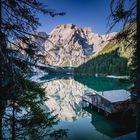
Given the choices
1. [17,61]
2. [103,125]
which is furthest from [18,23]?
[103,125]

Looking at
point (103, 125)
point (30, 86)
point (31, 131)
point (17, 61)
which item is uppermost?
point (17, 61)

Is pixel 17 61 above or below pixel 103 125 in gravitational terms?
above

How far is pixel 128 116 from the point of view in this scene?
42.0 metres

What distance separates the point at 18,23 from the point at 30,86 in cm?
374

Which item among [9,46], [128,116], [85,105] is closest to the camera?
[9,46]

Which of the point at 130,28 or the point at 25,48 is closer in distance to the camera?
the point at 130,28

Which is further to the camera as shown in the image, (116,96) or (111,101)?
(116,96)

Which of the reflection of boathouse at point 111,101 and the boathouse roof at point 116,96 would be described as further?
the boathouse roof at point 116,96

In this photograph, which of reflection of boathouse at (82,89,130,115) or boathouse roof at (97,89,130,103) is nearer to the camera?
reflection of boathouse at (82,89,130,115)

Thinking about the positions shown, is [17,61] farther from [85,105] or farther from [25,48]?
[85,105]

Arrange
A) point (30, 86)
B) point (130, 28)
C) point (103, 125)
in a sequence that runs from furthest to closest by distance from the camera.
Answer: point (103, 125) < point (30, 86) < point (130, 28)

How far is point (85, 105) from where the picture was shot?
61.3 meters

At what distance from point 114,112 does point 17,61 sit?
39075mm

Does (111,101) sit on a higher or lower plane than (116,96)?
lower
